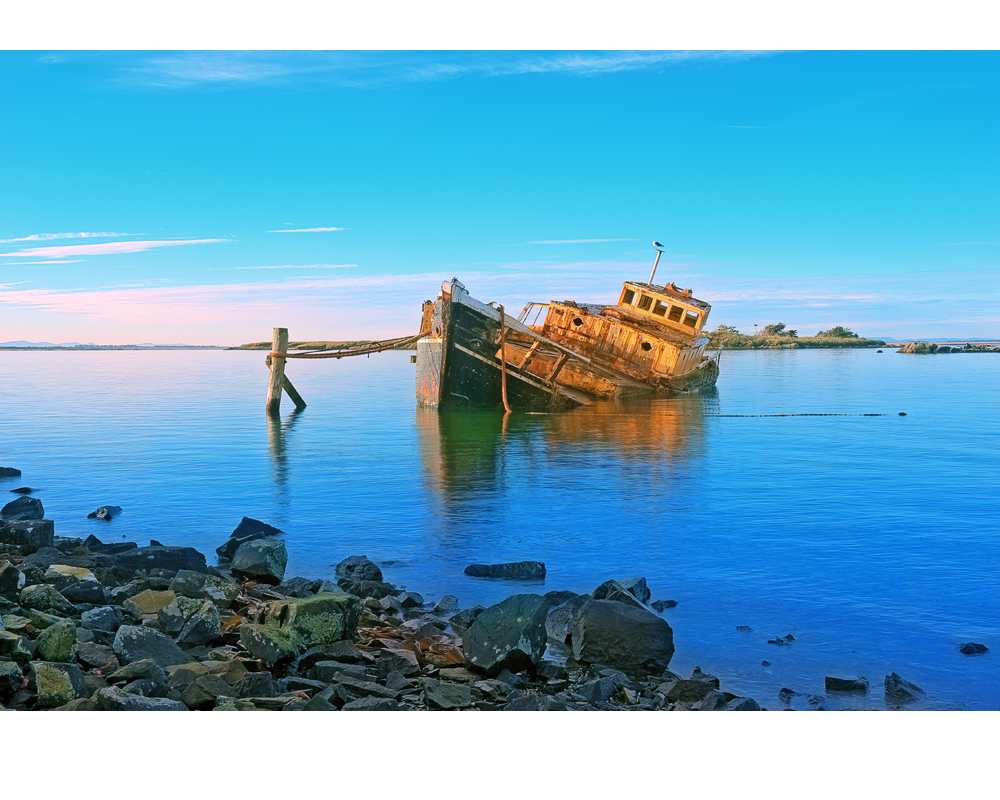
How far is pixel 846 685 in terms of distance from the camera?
732 centimetres

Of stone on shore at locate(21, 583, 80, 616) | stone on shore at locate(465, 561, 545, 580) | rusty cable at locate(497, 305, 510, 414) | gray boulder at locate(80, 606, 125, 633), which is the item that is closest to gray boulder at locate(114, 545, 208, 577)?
stone on shore at locate(21, 583, 80, 616)

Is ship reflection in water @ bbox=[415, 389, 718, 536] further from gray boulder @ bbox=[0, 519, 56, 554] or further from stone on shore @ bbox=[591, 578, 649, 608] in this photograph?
gray boulder @ bbox=[0, 519, 56, 554]

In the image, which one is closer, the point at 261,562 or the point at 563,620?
the point at 563,620

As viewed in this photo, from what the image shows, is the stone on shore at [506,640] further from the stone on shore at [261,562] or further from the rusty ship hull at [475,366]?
the rusty ship hull at [475,366]

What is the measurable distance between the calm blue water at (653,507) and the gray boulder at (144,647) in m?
3.96

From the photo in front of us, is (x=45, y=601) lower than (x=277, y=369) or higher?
lower

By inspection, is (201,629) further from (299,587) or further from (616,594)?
(616,594)

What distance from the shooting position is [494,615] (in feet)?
24.5

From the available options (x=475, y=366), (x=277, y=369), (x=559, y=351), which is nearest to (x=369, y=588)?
(x=475, y=366)

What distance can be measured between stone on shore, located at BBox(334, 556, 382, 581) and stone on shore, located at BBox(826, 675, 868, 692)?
5.67 meters

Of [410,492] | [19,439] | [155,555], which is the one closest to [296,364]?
[19,439]

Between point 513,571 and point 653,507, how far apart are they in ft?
19.9

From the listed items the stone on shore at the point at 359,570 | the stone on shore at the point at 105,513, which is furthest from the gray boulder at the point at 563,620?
the stone on shore at the point at 105,513

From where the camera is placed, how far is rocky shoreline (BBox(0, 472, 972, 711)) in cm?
608
